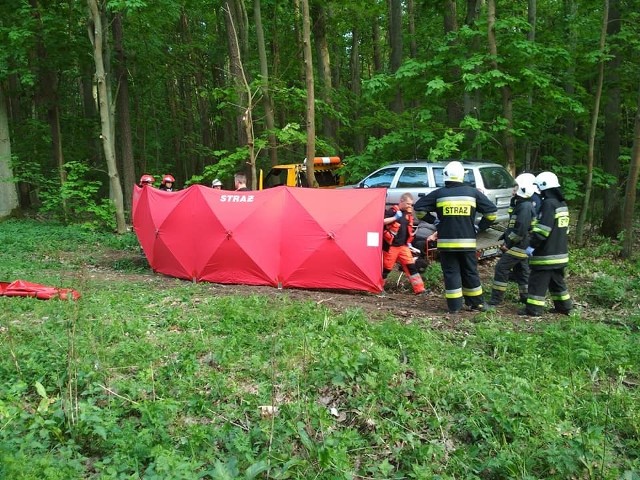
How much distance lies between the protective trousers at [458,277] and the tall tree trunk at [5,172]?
592 inches

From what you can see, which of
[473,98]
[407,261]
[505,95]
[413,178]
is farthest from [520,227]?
[473,98]

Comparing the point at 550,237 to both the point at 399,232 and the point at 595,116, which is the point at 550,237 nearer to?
the point at 399,232

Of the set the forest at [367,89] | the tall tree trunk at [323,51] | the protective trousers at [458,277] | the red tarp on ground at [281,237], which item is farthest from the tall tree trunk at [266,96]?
the protective trousers at [458,277]

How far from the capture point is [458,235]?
7.13m

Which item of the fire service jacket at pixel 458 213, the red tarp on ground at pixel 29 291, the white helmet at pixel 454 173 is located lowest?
the red tarp on ground at pixel 29 291

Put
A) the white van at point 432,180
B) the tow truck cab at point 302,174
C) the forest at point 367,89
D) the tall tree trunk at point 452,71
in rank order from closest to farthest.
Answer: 1. the white van at point 432,180
2. the forest at point 367,89
3. the tall tree trunk at point 452,71
4. the tow truck cab at point 302,174

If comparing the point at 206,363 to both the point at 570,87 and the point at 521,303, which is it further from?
the point at 570,87

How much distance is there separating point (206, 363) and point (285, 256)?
13.0 feet

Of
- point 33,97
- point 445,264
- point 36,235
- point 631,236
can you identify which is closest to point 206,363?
point 445,264

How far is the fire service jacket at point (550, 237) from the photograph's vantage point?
7.09m

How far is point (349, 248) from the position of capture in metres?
8.55

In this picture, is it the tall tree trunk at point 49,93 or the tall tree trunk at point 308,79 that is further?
the tall tree trunk at point 49,93

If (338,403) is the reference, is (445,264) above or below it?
above

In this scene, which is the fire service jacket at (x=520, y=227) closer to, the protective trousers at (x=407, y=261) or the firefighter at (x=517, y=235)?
the firefighter at (x=517, y=235)
